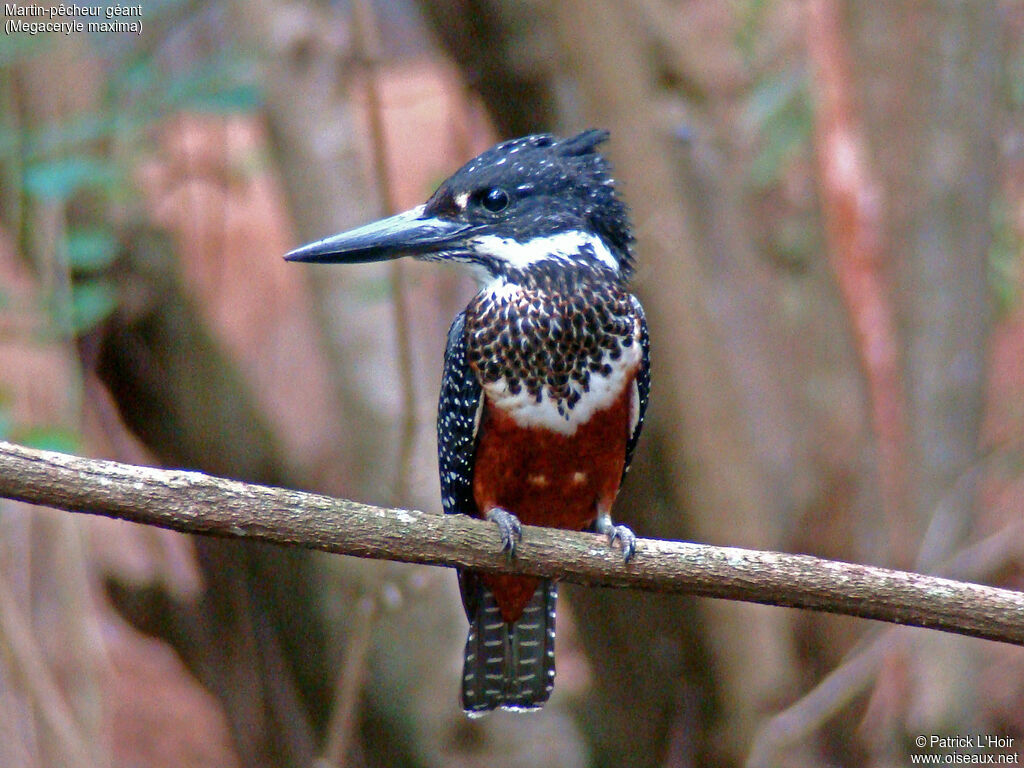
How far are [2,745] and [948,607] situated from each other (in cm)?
295

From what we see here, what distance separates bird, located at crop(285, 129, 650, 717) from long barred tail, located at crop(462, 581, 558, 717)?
382 millimetres

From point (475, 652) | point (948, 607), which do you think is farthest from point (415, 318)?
point (948, 607)

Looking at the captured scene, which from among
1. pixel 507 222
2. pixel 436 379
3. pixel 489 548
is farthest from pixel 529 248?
pixel 436 379

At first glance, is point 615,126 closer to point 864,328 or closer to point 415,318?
point 864,328

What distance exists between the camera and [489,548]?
6.84 feet

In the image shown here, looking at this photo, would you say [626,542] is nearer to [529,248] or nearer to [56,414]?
[529,248]

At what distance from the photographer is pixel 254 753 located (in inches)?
184

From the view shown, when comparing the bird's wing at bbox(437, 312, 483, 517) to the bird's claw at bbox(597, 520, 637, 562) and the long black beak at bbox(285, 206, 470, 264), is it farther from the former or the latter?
the bird's claw at bbox(597, 520, 637, 562)

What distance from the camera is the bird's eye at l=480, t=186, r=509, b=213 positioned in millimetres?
2826

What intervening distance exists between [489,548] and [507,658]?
1179mm

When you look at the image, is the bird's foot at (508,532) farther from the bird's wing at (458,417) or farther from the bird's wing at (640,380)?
the bird's wing at (640,380)

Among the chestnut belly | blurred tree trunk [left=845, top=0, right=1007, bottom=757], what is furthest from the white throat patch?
blurred tree trunk [left=845, top=0, right=1007, bottom=757]

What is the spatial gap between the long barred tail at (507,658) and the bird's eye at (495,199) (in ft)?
3.36

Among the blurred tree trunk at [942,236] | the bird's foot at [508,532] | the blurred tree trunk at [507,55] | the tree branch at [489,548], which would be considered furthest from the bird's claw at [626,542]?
the blurred tree trunk at [942,236]
